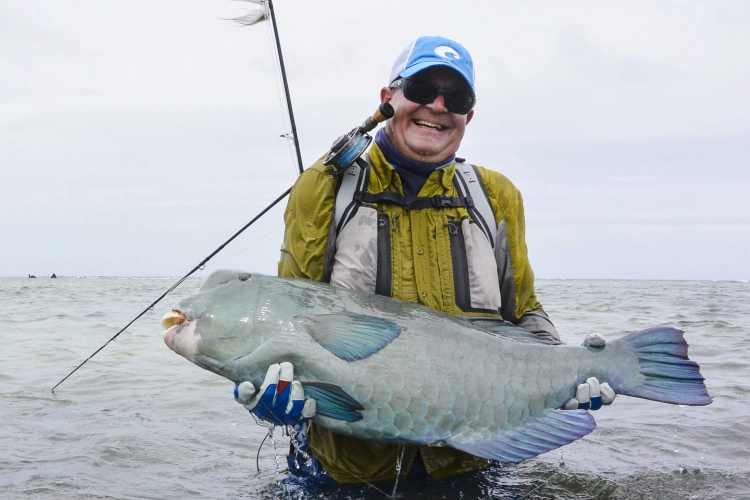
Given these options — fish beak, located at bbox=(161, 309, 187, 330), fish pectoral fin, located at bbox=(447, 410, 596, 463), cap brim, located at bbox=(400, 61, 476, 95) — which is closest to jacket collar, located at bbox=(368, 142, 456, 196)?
cap brim, located at bbox=(400, 61, 476, 95)

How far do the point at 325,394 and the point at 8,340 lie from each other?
32.4 feet

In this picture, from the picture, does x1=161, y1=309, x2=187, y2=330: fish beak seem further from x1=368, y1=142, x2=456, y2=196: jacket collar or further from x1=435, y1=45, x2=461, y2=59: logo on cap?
x1=435, y1=45, x2=461, y2=59: logo on cap

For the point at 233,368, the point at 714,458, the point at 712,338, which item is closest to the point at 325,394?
the point at 233,368

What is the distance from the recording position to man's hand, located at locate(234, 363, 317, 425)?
275cm

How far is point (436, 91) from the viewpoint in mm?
3514

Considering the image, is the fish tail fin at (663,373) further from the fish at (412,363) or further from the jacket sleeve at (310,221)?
the jacket sleeve at (310,221)

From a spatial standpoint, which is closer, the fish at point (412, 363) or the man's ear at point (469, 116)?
the fish at point (412, 363)

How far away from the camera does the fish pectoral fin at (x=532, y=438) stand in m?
2.90

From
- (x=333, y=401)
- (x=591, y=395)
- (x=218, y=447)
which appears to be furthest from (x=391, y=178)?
(x=218, y=447)

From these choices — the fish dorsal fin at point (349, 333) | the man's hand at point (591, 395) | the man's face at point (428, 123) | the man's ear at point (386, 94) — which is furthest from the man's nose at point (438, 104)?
the man's hand at point (591, 395)

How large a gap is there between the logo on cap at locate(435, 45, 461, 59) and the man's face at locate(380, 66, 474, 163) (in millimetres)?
80

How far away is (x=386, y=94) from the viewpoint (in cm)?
374

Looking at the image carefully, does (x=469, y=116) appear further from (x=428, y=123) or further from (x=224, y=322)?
(x=224, y=322)

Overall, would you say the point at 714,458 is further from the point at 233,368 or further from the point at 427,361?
the point at 233,368
